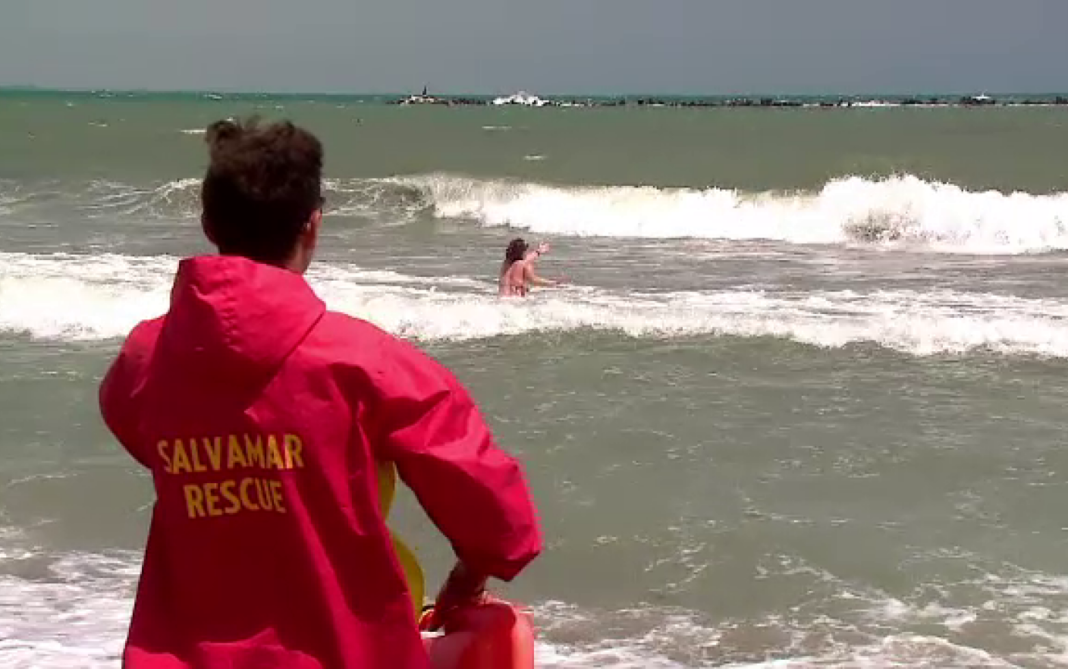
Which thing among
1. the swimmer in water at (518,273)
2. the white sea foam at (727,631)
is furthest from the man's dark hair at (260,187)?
the swimmer in water at (518,273)

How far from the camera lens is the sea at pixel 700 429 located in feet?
17.8

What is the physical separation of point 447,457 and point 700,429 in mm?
6702

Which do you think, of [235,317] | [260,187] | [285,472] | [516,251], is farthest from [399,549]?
[516,251]

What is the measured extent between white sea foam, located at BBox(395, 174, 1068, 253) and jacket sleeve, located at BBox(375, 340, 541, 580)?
69.9 ft

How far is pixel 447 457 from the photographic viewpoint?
1839 millimetres

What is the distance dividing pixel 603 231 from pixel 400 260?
8.00m

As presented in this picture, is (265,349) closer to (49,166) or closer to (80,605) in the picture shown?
(80,605)

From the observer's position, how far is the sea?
17.8 ft

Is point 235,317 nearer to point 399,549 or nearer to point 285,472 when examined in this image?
point 285,472

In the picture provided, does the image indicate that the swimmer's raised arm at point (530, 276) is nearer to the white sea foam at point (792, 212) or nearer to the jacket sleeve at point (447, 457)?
the white sea foam at point (792, 212)

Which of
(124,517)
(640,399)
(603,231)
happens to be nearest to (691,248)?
(603,231)

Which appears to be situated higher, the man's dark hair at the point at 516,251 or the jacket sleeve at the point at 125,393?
the jacket sleeve at the point at 125,393

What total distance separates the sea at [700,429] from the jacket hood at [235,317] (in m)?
3.30

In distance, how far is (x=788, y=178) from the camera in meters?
32.3
